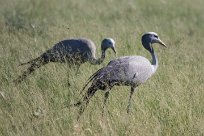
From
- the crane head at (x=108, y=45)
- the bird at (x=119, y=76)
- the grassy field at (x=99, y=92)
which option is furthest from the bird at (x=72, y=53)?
the bird at (x=119, y=76)

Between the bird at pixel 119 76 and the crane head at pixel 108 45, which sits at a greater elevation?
the crane head at pixel 108 45

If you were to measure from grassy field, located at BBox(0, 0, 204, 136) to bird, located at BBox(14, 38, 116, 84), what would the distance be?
0.12m

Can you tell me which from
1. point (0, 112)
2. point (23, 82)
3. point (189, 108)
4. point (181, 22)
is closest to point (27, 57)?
point (23, 82)

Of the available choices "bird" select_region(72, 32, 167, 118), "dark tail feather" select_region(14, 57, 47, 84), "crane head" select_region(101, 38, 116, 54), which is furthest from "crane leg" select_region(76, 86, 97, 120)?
"crane head" select_region(101, 38, 116, 54)

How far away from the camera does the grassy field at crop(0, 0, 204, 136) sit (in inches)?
258

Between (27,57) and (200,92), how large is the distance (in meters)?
3.36

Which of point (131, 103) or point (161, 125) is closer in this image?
point (161, 125)

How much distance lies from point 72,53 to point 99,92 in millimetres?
1910

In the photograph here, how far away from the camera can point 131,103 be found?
754cm

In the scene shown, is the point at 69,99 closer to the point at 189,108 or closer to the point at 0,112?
the point at 0,112

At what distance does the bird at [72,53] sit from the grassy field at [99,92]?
0.41 ft

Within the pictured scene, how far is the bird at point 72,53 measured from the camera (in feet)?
30.8

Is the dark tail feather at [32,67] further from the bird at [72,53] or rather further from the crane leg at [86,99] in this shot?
the crane leg at [86,99]

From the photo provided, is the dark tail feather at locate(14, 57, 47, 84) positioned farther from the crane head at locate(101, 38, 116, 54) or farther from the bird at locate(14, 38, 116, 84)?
the crane head at locate(101, 38, 116, 54)
